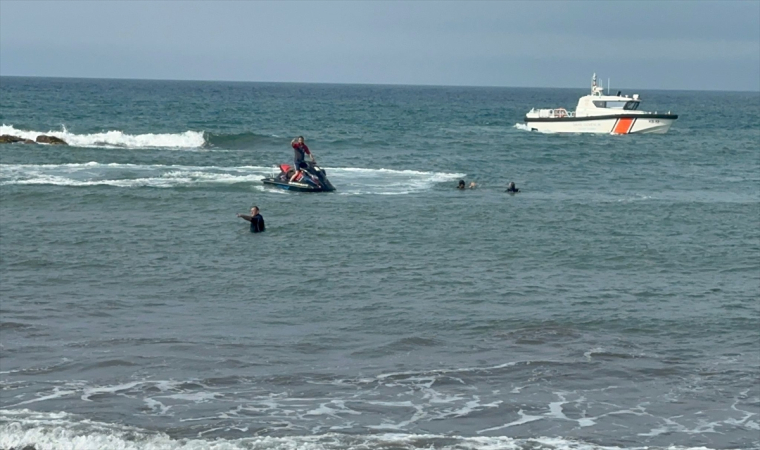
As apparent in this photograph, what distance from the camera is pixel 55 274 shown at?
21188 mm

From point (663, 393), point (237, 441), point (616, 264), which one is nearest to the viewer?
point (237, 441)

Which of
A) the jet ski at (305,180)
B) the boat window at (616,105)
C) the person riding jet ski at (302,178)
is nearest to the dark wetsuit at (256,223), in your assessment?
the person riding jet ski at (302,178)

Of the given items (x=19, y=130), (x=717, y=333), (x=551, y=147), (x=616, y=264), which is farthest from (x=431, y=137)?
(x=717, y=333)

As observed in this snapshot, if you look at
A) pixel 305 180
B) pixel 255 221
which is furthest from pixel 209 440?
pixel 305 180

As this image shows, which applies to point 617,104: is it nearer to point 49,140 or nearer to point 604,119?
point 604,119

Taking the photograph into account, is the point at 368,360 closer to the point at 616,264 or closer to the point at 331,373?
the point at 331,373

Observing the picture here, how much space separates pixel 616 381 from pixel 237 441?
5.74 meters

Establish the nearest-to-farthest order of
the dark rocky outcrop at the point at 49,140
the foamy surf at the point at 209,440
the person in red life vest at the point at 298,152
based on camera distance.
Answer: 1. the foamy surf at the point at 209,440
2. the person in red life vest at the point at 298,152
3. the dark rocky outcrop at the point at 49,140

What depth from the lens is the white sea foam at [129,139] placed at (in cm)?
5110

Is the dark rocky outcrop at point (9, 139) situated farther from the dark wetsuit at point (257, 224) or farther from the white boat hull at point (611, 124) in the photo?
the white boat hull at point (611, 124)

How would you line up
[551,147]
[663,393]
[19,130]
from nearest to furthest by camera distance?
[663,393]
[551,147]
[19,130]

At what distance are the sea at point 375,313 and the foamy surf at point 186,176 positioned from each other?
0.32 m

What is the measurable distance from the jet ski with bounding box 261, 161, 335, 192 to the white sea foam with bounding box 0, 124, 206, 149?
17710 millimetres

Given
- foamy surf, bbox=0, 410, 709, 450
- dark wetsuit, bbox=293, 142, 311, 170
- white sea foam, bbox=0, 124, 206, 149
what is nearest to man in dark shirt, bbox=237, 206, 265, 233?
dark wetsuit, bbox=293, 142, 311, 170
